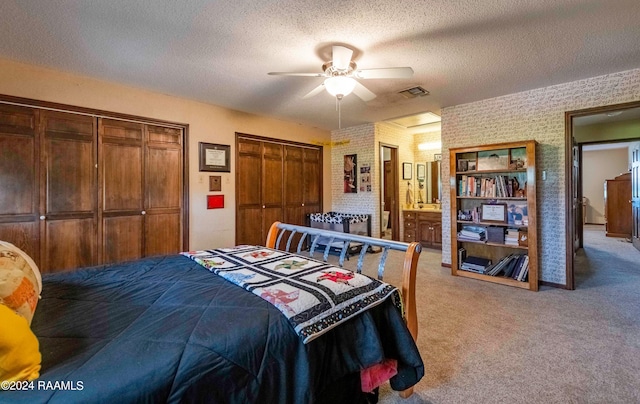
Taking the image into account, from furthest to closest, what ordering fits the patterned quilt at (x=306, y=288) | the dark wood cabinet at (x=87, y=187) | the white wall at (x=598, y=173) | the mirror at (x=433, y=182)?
the white wall at (x=598, y=173), the mirror at (x=433, y=182), the dark wood cabinet at (x=87, y=187), the patterned quilt at (x=306, y=288)

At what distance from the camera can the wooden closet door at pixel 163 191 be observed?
3816mm

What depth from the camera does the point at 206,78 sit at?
10.9ft

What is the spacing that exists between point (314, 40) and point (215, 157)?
8.20ft

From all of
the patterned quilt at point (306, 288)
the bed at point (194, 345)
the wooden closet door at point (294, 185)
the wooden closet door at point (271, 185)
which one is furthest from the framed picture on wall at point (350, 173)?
the bed at point (194, 345)

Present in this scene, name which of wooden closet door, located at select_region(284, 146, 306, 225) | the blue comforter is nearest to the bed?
the blue comforter

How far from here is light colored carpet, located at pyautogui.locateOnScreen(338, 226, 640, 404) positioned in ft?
5.83

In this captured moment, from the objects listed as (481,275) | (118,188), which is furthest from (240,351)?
(481,275)

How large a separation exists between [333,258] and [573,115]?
375 cm

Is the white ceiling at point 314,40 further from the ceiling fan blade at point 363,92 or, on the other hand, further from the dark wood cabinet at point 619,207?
the dark wood cabinet at point 619,207

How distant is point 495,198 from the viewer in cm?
390

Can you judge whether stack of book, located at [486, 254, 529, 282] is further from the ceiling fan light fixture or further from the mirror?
the ceiling fan light fixture

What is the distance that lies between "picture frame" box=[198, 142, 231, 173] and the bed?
8.75ft

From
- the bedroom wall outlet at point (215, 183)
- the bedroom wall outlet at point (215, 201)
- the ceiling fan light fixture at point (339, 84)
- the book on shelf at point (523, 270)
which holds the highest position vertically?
the ceiling fan light fixture at point (339, 84)

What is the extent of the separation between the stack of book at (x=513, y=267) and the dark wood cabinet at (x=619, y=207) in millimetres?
5374
